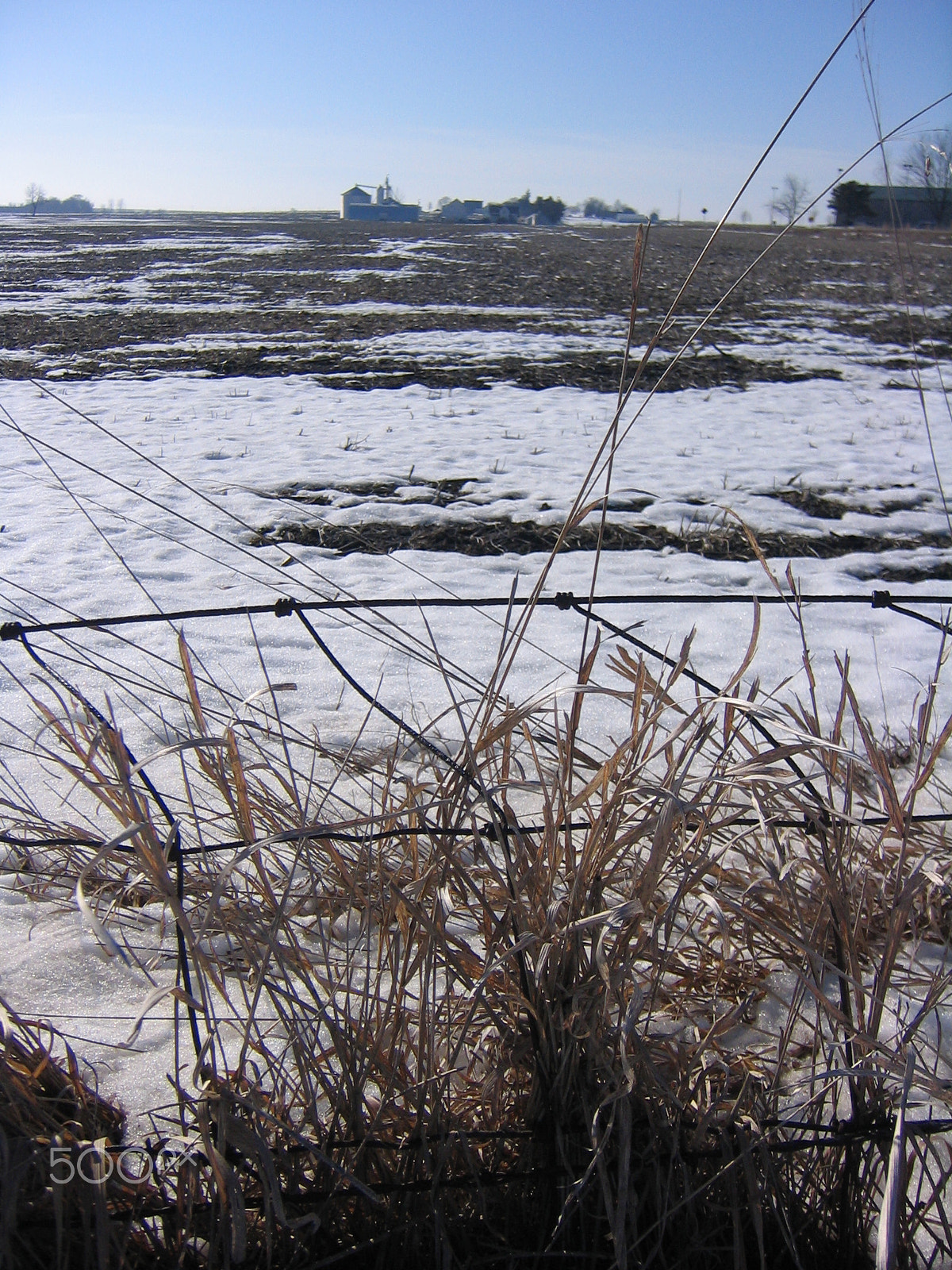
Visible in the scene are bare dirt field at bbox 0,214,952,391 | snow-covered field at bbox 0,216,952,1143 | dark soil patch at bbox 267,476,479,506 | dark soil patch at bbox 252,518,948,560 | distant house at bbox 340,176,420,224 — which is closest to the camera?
snow-covered field at bbox 0,216,952,1143

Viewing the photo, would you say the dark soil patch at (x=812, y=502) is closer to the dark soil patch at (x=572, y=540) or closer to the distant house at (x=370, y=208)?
the dark soil patch at (x=572, y=540)

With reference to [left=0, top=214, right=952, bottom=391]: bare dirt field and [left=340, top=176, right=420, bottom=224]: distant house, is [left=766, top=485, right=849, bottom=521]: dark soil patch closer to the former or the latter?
[left=0, top=214, right=952, bottom=391]: bare dirt field

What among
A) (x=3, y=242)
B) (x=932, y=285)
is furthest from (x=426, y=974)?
(x=3, y=242)

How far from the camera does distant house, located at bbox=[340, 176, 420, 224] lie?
71438 mm

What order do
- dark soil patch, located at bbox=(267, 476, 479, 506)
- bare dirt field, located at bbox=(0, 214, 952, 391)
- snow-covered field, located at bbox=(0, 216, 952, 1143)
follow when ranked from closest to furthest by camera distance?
snow-covered field, located at bbox=(0, 216, 952, 1143), dark soil patch, located at bbox=(267, 476, 479, 506), bare dirt field, located at bbox=(0, 214, 952, 391)

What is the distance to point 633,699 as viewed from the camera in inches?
46.2

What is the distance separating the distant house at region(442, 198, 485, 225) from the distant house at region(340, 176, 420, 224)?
8.82 feet

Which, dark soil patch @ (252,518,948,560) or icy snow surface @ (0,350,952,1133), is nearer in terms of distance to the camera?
icy snow surface @ (0,350,952,1133)

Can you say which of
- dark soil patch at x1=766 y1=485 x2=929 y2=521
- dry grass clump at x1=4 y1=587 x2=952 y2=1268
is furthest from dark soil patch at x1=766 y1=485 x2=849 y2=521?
dry grass clump at x1=4 y1=587 x2=952 y2=1268

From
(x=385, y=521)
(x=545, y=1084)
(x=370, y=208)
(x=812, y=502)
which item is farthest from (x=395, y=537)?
(x=370, y=208)

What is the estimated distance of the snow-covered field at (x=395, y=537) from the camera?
1984 millimetres

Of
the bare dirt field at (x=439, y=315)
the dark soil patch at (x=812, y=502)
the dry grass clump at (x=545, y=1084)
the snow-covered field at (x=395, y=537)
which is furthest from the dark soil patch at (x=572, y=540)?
the dry grass clump at (x=545, y=1084)

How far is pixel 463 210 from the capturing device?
76.6 m

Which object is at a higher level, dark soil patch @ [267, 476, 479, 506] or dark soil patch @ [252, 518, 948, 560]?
dark soil patch @ [267, 476, 479, 506]
